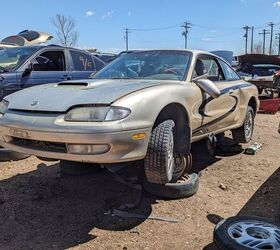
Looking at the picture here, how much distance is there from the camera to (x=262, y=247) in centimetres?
287

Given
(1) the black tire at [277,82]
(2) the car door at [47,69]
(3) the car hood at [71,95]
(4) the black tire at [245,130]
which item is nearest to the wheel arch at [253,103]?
(4) the black tire at [245,130]

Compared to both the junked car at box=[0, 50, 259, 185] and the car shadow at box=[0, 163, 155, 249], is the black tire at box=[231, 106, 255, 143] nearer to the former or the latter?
the junked car at box=[0, 50, 259, 185]

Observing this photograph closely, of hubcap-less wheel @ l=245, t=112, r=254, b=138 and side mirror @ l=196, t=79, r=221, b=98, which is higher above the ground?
side mirror @ l=196, t=79, r=221, b=98

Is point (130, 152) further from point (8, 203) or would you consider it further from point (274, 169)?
point (274, 169)

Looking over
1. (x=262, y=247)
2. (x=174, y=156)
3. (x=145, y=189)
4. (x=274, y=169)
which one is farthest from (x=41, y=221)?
(x=274, y=169)

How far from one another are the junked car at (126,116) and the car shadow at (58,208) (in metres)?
0.61

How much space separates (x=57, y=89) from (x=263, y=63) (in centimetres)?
1302

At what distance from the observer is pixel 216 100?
500cm

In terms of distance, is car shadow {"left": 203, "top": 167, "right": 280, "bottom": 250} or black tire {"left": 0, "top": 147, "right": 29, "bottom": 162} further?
black tire {"left": 0, "top": 147, "right": 29, "bottom": 162}

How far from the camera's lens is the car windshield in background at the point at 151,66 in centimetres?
459

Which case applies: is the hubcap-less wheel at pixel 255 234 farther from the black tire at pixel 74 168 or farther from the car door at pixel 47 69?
the car door at pixel 47 69

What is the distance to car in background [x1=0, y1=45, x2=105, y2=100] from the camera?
6.58 metres

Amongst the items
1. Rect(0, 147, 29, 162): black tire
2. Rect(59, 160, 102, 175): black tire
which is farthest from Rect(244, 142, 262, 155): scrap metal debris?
Rect(0, 147, 29, 162): black tire

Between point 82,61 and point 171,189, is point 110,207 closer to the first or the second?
point 171,189
